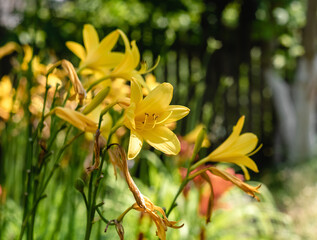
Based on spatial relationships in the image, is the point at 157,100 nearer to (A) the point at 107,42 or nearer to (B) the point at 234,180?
(B) the point at 234,180

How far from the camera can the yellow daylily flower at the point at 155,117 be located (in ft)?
2.12

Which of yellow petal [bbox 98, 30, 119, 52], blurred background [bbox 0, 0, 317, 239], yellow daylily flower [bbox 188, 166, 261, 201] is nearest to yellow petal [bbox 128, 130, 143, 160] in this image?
yellow daylily flower [bbox 188, 166, 261, 201]

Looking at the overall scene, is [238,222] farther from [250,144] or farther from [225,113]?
[225,113]

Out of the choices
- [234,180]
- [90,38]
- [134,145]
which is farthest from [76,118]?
[90,38]

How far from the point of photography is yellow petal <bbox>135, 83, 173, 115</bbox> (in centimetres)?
65

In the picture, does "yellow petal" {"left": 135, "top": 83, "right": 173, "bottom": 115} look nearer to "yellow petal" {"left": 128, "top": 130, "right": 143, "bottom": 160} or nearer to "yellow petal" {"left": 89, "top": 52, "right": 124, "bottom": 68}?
"yellow petal" {"left": 128, "top": 130, "right": 143, "bottom": 160}

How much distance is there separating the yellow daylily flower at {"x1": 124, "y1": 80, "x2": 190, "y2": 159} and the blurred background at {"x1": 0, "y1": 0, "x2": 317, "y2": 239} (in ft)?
11.2

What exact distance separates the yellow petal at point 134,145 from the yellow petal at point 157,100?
0.15 ft

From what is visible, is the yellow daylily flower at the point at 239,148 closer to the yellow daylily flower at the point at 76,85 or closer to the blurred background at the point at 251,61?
the yellow daylily flower at the point at 76,85

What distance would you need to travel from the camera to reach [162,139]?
2.27 ft

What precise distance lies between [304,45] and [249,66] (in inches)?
43.2

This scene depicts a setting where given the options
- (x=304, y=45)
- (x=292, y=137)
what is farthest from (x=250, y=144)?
(x=292, y=137)

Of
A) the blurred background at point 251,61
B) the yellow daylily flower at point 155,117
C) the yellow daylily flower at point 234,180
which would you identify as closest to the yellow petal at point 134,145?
the yellow daylily flower at point 155,117

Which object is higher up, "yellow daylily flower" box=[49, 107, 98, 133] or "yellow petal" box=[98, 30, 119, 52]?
"yellow petal" box=[98, 30, 119, 52]
